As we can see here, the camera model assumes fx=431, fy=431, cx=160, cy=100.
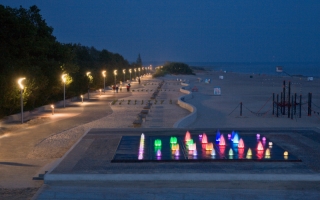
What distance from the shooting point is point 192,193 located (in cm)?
888

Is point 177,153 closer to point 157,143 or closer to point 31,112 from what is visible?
point 157,143

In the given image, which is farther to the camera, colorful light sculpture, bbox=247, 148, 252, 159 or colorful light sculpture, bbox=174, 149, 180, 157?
colorful light sculpture, bbox=174, 149, 180, 157

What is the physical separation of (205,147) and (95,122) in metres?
9.94

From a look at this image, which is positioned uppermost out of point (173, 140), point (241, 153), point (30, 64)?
point (30, 64)

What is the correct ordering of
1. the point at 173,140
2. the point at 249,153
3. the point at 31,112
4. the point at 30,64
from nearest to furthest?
1. the point at 249,153
2. the point at 173,140
3. the point at 31,112
4. the point at 30,64

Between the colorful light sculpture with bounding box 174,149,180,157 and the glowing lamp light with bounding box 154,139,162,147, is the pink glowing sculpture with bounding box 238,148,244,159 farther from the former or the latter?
the glowing lamp light with bounding box 154,139,162,147

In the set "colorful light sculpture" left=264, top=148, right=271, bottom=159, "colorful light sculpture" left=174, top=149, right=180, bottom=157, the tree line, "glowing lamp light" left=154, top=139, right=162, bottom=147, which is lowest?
"colorful light sculpture" left=264, top=148, right=271, bottom=159

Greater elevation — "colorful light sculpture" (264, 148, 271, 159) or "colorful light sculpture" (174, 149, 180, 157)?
"colorful light sculpture" (174, 149, 180, 157)

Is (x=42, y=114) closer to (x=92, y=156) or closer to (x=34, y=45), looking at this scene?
(x=34, y=45)

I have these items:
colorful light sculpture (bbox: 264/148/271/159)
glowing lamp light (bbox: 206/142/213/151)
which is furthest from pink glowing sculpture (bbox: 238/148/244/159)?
glowing lamp light (bbox: 206/142/213/151)

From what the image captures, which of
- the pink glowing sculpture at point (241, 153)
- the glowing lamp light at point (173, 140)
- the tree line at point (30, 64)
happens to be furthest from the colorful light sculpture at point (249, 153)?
the tree line at point (30, 64)

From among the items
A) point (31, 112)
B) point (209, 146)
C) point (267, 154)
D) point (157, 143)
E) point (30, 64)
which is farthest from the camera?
point (30, 64)

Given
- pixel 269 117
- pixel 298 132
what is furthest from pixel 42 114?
pixel 298 132

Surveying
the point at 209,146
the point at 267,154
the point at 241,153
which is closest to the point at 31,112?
the point at 209,146
